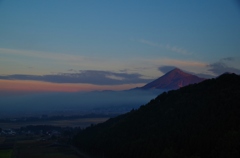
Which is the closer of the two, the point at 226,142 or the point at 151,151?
the point at 226,142

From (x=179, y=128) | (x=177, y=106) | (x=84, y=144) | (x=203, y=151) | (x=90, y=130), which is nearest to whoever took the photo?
(x=203, y=151)

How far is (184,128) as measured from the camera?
49.8 ft

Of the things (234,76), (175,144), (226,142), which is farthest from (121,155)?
(234,76)

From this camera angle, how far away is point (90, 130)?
26469mm

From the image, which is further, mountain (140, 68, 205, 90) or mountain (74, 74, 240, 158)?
mountain (140, 68, 205, 90)

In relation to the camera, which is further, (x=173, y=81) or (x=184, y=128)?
(x=173, y=81)

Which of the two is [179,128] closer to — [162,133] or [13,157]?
[162,133]

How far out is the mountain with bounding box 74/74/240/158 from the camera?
11.9 metres

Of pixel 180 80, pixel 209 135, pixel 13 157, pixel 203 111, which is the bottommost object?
pixel 13 157

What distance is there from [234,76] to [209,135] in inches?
369

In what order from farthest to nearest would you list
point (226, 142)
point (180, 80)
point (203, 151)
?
point (180, 80), point (203, 151), point (226, 142)

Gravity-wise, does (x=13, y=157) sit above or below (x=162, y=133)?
below

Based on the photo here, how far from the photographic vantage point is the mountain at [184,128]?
1188 centimetres

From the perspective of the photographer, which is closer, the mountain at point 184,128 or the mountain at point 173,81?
the mountain at point 184,128
